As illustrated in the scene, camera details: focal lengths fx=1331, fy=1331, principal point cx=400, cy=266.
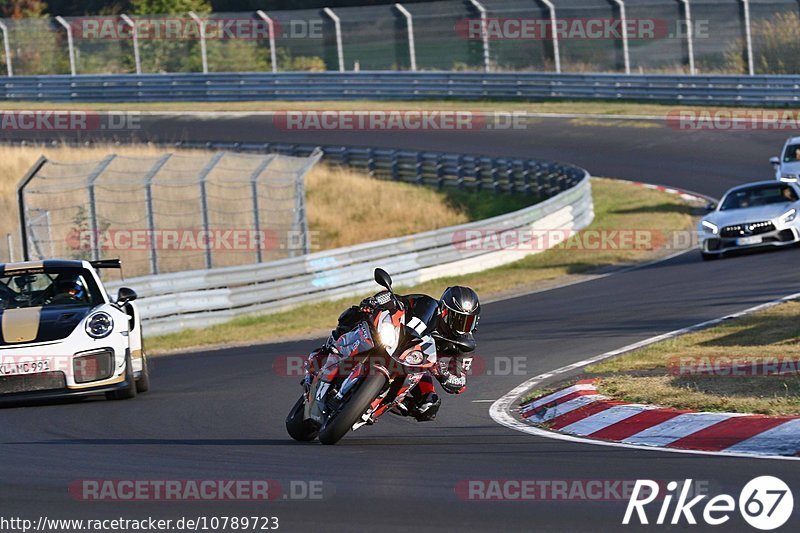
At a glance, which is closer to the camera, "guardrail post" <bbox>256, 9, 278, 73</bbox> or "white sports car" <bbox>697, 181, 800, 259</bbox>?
"white sports car" <bbox>697, 181, 800, 259</bbox>

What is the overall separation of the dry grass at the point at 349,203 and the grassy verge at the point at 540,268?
119 inches

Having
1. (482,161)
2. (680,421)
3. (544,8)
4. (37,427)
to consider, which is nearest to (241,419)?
(37,427)

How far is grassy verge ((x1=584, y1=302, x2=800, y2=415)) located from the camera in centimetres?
941

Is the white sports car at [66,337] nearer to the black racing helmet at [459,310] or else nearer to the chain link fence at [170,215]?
the black racing helmet at [459,310]

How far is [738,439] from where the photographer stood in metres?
8.03

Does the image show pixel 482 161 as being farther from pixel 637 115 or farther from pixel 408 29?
pixel 408 29

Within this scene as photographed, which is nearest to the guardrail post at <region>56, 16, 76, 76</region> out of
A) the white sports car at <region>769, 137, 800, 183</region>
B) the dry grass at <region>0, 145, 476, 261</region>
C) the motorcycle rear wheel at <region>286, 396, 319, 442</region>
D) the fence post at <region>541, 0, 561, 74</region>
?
the dry grass at <region>0, 145, 476, 261</region>

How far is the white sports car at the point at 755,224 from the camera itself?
20.7 meters

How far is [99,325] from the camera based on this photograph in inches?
472

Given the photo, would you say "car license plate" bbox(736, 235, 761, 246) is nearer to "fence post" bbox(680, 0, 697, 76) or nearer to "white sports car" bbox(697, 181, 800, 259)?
"white sports car" bbox(697, 181, 800, 259)

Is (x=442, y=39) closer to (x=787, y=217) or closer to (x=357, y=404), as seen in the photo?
(x=787, y=217)

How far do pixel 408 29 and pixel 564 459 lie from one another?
36.7 metres

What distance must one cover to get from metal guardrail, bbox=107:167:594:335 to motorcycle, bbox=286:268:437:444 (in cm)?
919

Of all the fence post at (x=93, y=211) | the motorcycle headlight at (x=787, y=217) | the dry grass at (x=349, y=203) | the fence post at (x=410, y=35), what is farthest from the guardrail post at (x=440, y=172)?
the fence post at (x=93, y=211)
